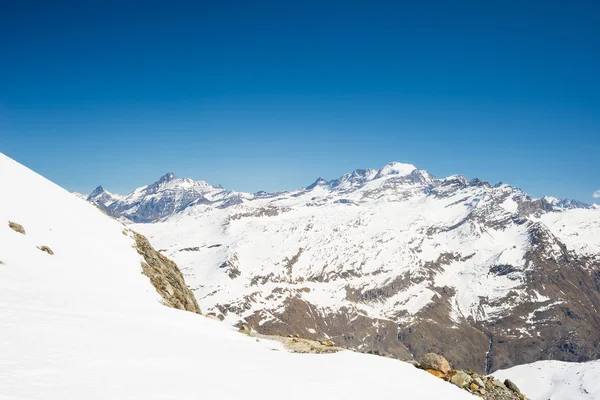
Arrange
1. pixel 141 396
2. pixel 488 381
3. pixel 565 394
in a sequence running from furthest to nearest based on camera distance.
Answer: pixel 565 394, pixel 488 381, pixel 141 396

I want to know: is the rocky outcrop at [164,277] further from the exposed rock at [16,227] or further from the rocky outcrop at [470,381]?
the rocky outcrop at [470,381]

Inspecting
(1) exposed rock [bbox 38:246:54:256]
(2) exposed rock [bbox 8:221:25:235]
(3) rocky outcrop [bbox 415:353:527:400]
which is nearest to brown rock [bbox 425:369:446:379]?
(3) rocky outcrop [bbox 415:353:527:400]

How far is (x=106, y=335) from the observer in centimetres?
1642

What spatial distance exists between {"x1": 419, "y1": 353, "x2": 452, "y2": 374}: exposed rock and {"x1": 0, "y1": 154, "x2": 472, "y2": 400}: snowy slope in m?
3.27

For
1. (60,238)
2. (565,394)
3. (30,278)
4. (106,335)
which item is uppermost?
(60,238)

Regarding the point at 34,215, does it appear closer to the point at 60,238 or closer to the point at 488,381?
the point at 60,238

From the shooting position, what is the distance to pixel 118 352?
48.0ft

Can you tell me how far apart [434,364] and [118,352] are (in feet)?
67.3

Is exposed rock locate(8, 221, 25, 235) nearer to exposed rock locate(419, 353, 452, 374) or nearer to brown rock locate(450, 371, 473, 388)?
exposed rock locate(419, 353, 452, 374)

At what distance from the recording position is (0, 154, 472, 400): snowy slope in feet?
37.9

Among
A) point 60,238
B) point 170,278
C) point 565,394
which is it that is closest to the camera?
point 60,238

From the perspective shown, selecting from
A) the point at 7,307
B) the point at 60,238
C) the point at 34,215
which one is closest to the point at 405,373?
the point at 7,307

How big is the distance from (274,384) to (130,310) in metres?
13.0

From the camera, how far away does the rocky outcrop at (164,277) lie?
37844 millimetres
